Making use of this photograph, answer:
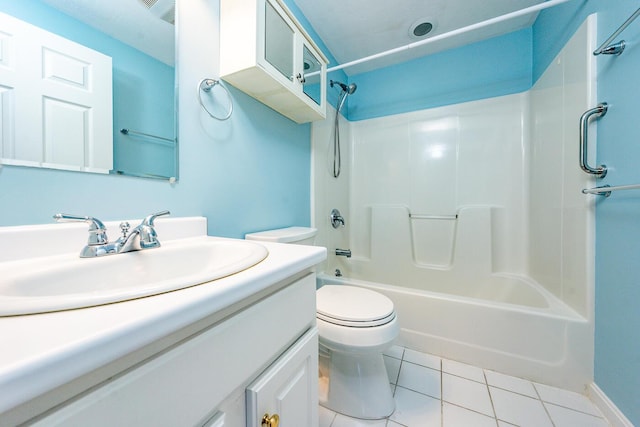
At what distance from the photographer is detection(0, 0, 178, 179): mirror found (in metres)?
0.58

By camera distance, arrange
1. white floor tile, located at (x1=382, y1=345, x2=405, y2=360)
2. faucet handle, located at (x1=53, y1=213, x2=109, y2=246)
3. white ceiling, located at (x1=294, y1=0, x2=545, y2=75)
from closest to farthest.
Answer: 1. faucet handle, located at (x1=53, y1=213, x2=109, y2=246)
2. white floor tile, located at (x1=382, y1=345, x2=405, y2=360)
3. white ceiling, located at (x1=294, y1=0, x2=545, y2=75)

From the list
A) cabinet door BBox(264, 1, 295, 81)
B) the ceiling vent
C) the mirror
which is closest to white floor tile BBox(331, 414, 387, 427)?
the mirror

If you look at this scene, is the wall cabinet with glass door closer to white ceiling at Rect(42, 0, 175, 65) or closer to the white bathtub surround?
white ceiling at Rect(42, 0, 175, 65)

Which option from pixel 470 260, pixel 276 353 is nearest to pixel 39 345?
pixel 276 353

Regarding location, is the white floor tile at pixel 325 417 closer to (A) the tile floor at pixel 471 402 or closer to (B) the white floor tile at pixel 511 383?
(A) the tile floor at pixel 471 402

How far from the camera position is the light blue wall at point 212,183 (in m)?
0.55

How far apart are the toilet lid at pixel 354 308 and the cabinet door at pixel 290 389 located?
0.96 feet

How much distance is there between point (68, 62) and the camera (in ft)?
1.96

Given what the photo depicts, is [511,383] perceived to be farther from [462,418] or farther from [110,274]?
[110,274]

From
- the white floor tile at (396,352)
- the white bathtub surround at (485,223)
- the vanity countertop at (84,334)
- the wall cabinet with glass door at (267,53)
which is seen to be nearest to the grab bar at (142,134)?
the wall cabinet with glass door at (267,53)

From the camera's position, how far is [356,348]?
2.94 feet

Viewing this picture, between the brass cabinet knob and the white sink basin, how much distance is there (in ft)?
0.99

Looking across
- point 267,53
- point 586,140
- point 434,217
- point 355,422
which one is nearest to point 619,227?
point 586,140

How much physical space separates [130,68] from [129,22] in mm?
134
